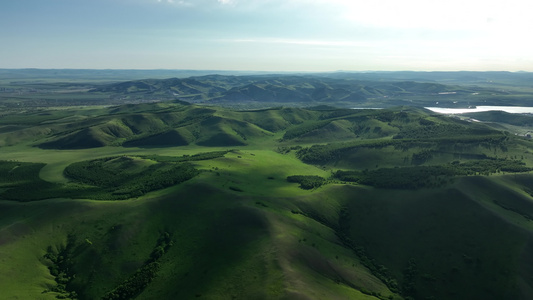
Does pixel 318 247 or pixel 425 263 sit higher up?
pixel 318 247

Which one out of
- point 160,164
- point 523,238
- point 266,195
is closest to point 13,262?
point 266,195

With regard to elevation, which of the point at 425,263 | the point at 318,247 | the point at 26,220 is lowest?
the point at 425,263

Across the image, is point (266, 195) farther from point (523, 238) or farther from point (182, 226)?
point (523, 238)

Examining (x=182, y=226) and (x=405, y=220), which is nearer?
(x=182, y=226)

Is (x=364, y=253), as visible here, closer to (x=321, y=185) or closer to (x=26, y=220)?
(x=321, y=185)

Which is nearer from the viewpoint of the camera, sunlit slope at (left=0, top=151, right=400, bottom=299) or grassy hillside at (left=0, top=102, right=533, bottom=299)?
sunlit slope at (left=0, top=151, right=400, bottom=299)

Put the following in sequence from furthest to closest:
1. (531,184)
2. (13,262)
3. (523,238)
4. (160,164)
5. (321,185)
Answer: (160,164) → (321,185) → (531,184) → (523,238) → (13,262)

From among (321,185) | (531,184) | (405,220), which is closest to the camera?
(405,220)

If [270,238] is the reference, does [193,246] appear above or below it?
below

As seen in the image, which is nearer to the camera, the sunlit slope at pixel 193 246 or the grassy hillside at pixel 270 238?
the sunlit slope at pixel 193 246

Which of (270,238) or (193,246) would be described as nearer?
(270,238)
